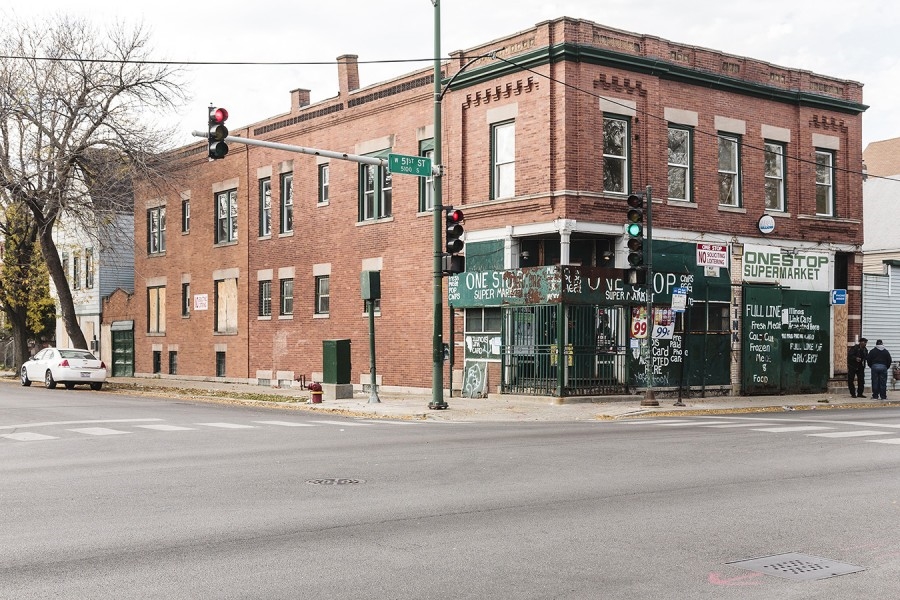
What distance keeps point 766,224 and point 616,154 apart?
5521mm

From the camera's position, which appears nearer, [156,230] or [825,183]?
[825,183]

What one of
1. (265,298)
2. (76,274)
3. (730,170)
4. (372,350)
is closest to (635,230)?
(372,350)

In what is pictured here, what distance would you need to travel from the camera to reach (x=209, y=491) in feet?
34.3

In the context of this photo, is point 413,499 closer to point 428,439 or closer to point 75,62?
point 428,439

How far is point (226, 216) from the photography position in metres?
38.5

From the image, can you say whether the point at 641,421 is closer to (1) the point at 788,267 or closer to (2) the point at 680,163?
(2) the point at 680,163

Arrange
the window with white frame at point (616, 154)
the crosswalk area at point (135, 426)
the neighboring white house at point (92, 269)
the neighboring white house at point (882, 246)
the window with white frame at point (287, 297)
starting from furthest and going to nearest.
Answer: the neighboring white house at point (92, 269), the window with white frame at point (287, 297), the neighboring white house at point (882, 246), the window with white frame at point (616, 154), the crosswalk area at point (135, 426)

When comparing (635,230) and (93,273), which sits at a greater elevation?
(93,273)

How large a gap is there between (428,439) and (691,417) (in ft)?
26.6

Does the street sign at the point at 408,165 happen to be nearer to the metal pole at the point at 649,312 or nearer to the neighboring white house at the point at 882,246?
the metal pole at the point at 649,312

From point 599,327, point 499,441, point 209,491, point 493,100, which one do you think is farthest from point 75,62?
point 209,491

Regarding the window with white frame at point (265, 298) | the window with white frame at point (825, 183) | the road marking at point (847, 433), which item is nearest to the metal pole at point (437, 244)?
the road marking at point (847, 433)

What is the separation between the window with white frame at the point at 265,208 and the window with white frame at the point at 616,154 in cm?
1426

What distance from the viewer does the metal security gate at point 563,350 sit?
2484 centimetres
